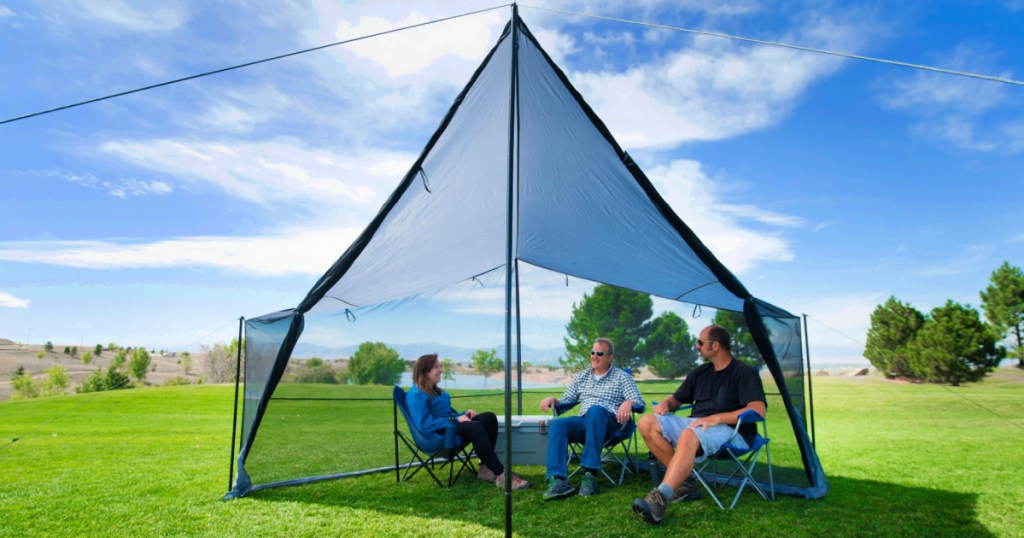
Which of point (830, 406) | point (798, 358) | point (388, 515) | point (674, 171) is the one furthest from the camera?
point (830, 406)

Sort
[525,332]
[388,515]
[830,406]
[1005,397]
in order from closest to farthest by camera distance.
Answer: [388,515] < [525,332] < [830,406] < [1005,397]

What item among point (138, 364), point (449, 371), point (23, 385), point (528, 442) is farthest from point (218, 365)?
point (528, 442)

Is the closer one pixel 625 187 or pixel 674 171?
pixel 625 187

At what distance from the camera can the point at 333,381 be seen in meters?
5.16

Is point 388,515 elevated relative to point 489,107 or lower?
lower

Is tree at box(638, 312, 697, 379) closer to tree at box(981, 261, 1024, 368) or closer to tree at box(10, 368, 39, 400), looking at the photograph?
tree at box(981, 261, 1024, 368)

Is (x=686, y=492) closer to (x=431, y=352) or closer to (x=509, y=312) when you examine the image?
(x=509, y=312)

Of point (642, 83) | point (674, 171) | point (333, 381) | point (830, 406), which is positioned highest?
point (642, 83)

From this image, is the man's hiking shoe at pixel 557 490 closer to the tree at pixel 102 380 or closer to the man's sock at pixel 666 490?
the man's sock at pixel 666 490

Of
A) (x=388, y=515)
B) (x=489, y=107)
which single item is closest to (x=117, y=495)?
(x=388, y=515)

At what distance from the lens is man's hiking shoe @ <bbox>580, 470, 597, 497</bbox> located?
151 inches

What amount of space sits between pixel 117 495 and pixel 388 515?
79.7 inches

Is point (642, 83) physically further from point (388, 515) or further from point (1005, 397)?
point (1005, 397)

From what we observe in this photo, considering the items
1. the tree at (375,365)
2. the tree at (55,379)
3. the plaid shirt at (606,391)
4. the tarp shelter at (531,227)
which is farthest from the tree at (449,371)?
the tree at (55,379)
